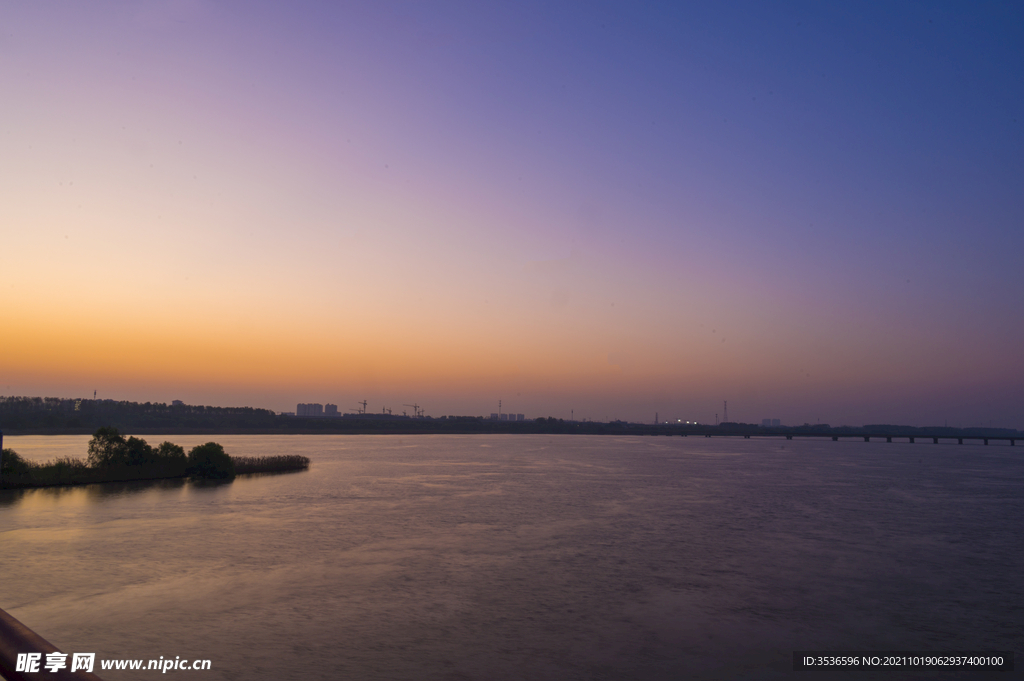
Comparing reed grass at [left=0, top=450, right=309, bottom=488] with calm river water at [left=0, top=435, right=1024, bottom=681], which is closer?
calm river water at [left=0, top=435, right=1024, bottom=681]

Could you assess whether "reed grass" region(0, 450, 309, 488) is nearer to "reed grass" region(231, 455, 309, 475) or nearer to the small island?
the small island

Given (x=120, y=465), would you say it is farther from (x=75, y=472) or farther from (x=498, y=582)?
(x=498, y=582)

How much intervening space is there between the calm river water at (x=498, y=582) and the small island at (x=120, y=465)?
5590 millimetres

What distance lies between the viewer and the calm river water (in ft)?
60.9

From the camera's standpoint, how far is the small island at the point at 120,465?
54.0 metres

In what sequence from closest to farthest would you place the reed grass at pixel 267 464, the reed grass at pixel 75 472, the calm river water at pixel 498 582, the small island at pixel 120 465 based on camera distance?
the calm river water at pixel 498 582 < the reed grass at pixel 75 472 < the small island at pixel 120 465 < the reed grass at pixel 267 464

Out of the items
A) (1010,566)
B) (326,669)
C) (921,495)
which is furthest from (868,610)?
(921,495)

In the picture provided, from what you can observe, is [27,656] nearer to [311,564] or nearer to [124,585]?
[124,585]

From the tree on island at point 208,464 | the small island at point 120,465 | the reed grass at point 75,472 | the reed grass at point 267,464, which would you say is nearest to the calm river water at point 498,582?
the reed grass at point 75,472

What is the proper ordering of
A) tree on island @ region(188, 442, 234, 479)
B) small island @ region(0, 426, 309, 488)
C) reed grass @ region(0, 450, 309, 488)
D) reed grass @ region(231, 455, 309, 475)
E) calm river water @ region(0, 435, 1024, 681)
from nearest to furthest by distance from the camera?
calm river water @ region(0, 435, 1024, 681), reed grass @ region(0, 450, 309, 488), small island @ region(0, 426, 309, 488), tree on island @ region(188, 442, 234, 479), reed grass @ region(231, 455, 309, 475)

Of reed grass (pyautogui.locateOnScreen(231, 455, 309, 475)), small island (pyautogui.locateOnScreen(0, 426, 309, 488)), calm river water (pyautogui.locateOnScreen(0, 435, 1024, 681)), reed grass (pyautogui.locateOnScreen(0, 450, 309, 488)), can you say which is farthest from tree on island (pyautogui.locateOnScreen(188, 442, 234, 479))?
calm river water (pyautogui.locateOnScreen(0, 435, 1024, 681))

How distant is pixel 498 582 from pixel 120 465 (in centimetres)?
5034

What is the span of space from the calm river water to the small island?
220 inches

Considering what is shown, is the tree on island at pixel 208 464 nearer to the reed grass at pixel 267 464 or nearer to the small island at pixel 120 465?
the small island at pixel 120 465
